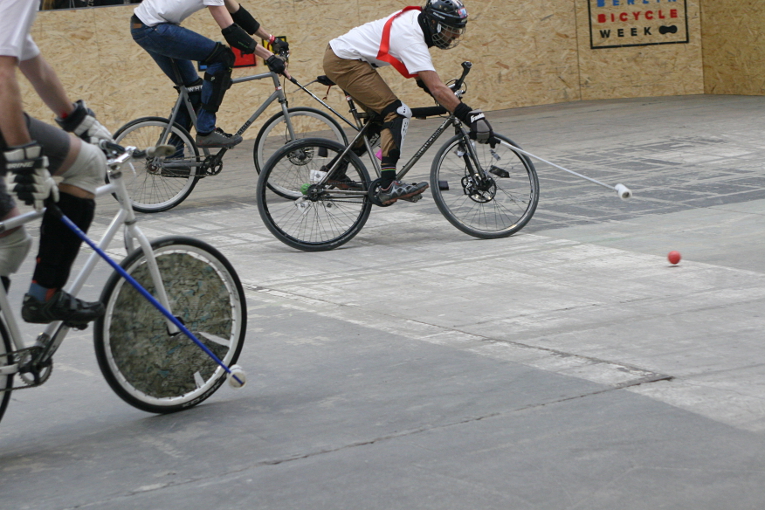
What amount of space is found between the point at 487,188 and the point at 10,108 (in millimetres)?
4401

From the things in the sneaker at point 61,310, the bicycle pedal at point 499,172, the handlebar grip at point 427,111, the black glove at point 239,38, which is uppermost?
the black glove at point 239,38

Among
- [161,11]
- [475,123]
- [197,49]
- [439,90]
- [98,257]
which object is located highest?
[161,11]

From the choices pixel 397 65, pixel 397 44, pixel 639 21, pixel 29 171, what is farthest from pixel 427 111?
pixel 639 21

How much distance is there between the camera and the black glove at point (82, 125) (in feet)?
13.7

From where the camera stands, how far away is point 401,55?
24.4ft

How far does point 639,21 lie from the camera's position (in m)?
16.4

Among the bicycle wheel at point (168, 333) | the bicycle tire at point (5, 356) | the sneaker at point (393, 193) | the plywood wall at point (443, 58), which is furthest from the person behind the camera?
the plywood wall at point (443, 58)

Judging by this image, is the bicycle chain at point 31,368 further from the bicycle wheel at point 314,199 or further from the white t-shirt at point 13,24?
the bicycle wheel at point 314,199

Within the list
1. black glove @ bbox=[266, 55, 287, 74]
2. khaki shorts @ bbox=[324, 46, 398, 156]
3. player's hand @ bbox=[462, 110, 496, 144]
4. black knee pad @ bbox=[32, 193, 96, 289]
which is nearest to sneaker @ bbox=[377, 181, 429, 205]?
khaki shorts @ bbox=[324, 46, 398, 156]

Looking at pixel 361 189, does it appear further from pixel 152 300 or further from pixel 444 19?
pixel 152 300

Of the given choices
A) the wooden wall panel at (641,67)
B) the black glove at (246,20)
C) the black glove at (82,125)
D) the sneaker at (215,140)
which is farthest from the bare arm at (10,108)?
the wooden wall panel at (641,67)

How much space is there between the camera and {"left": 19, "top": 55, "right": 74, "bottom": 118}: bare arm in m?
3.99

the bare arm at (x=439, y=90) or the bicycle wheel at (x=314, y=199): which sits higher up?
the bare arm at (x=439, y=90)

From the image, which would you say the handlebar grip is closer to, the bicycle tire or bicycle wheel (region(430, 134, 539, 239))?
bicycle wheel (region(430, 134, 539, 239))
